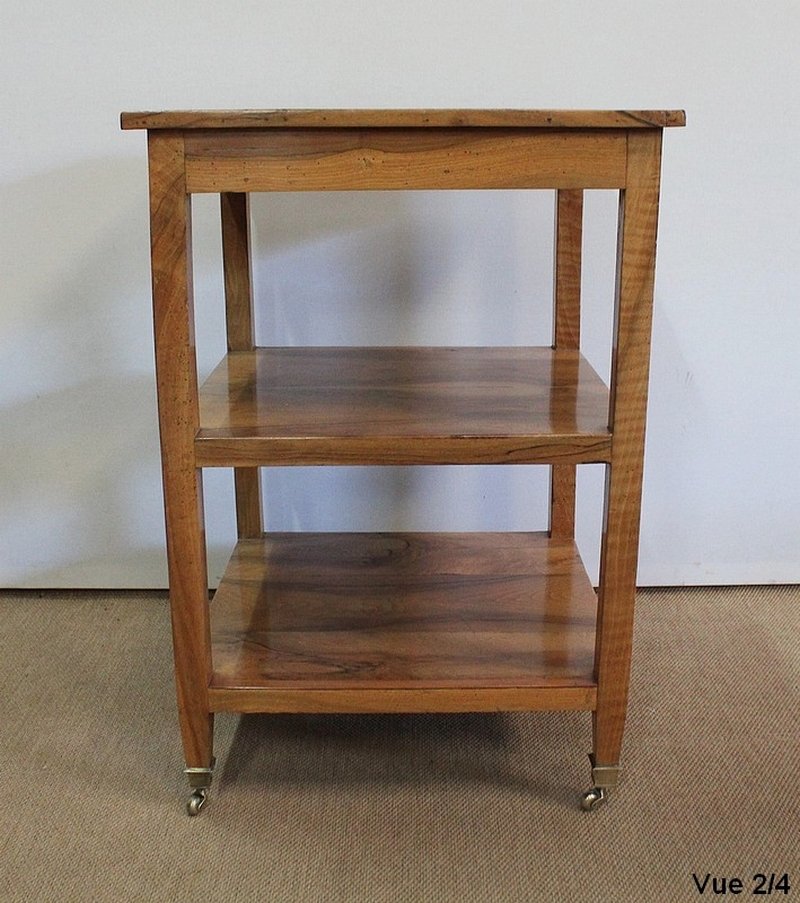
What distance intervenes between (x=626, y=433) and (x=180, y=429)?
1.54 feet

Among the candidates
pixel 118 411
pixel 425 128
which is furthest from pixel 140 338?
pixel 425 128

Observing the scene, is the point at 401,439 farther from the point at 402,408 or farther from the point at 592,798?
the point at 592,798

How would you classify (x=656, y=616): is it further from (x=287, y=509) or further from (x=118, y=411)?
(x=118, y=411)

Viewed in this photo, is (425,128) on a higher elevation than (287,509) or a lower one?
higher

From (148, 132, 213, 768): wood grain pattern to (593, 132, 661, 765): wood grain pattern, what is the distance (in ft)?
1.45

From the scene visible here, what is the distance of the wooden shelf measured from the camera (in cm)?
111

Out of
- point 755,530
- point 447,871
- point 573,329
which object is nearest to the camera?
point 447,871

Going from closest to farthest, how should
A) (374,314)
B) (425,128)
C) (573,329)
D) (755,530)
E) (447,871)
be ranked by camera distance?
1. (425,128)
2. (447,871)
3. (573,329)
4. (374,314)
5. (755,530)

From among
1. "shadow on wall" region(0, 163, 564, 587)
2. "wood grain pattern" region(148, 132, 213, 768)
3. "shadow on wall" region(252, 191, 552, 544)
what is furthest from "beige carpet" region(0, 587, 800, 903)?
"shadow on wall" region(252, 191, 552, 544)

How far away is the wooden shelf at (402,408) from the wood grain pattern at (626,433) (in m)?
0.04

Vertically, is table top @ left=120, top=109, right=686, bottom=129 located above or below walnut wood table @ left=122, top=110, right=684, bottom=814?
above

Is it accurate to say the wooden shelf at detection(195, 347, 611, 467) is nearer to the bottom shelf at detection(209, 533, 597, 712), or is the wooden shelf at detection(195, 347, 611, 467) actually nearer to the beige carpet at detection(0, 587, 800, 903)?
the bottom shelf at detection(209, 533, 597, 712)

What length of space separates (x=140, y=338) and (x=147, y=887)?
865mm

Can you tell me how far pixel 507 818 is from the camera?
4.02 feet
